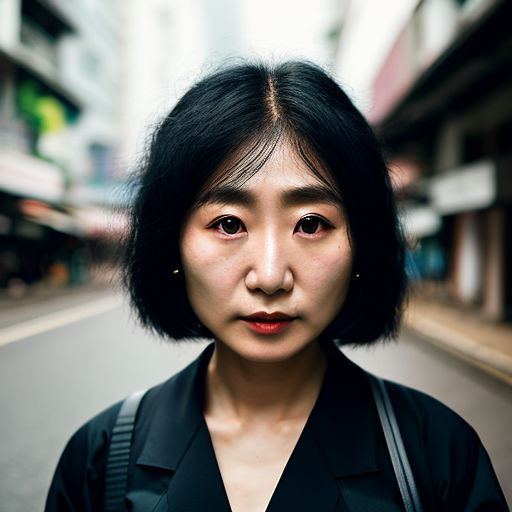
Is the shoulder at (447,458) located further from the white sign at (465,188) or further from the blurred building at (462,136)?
the white sign at (465,188)

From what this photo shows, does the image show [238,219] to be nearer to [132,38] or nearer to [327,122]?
[327,122]

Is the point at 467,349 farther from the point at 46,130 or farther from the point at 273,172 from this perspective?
the point at 46,130

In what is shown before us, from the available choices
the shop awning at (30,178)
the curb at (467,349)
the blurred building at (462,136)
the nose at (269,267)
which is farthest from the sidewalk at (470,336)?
the shop awning at (30,178)

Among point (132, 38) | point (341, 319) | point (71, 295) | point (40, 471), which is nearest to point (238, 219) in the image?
point (341, 319)

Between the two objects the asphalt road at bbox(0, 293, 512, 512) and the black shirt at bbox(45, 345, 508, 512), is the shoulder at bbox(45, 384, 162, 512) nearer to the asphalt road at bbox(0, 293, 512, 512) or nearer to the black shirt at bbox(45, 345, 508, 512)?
the black shirt at bbox(45, 345, 508, 512)

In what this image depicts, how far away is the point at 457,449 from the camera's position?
3.71ft

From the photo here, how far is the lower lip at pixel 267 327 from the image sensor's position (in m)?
1.08

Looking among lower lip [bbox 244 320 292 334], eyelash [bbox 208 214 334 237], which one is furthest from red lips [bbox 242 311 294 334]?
eyelash [bbox 208 214 334 237]

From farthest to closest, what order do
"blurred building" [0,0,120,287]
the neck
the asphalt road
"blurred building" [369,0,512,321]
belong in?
"blurred building" [0,0,120,287], "blurred building" [369,0,512,321], the asphalt road, the neck

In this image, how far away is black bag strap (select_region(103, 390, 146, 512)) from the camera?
1.15 metres

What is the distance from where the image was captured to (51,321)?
34.9 ft

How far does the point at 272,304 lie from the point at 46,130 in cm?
2121

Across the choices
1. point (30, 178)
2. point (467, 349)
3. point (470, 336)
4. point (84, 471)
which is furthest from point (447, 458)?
point (30, 178)

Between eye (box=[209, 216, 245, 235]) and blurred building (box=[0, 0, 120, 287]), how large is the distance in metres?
14.1
